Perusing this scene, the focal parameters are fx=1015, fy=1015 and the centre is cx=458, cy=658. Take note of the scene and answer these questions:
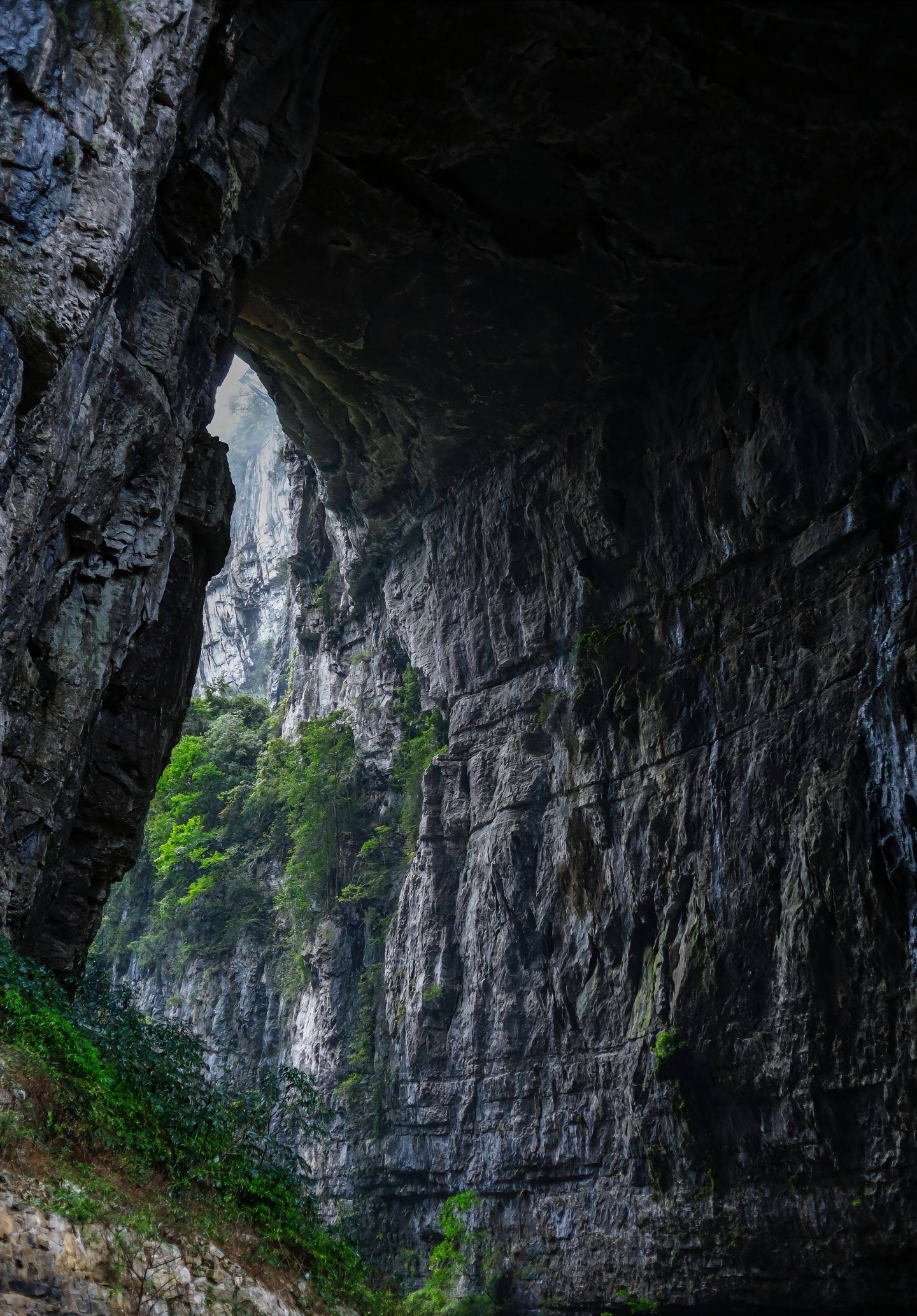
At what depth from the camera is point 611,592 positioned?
1741cm

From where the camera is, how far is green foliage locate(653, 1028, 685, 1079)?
14.2 metres

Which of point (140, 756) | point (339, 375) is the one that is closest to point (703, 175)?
point (339, 375)

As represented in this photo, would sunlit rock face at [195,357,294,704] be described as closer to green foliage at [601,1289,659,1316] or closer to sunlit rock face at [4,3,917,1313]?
sunlit rock face at [4,3,917,1313]

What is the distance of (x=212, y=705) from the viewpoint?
31953mm

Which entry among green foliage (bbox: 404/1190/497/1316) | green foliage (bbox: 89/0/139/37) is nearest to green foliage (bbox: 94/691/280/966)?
green foliage (bbox: 404/1190/497/1316)

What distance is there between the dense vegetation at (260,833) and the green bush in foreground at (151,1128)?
12.5m

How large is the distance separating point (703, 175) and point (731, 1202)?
1372 centimetres

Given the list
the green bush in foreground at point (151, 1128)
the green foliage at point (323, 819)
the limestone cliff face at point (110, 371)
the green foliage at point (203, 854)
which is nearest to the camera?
the green bush in foreground at point (151, 1128)

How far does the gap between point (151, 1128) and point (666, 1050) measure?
8797mm

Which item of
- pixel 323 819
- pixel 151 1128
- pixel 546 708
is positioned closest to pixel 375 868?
pixel 323 819

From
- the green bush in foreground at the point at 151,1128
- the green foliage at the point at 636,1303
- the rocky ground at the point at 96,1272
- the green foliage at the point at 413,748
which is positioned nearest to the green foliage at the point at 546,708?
the green foliage at the point at 413,748

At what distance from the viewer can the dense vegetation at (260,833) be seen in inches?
904

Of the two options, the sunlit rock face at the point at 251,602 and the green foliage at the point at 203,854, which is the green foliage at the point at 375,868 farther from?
the sunlit rock face at the point at 251,602

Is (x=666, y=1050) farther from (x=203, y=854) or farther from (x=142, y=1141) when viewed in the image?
(x=203, y=854)
